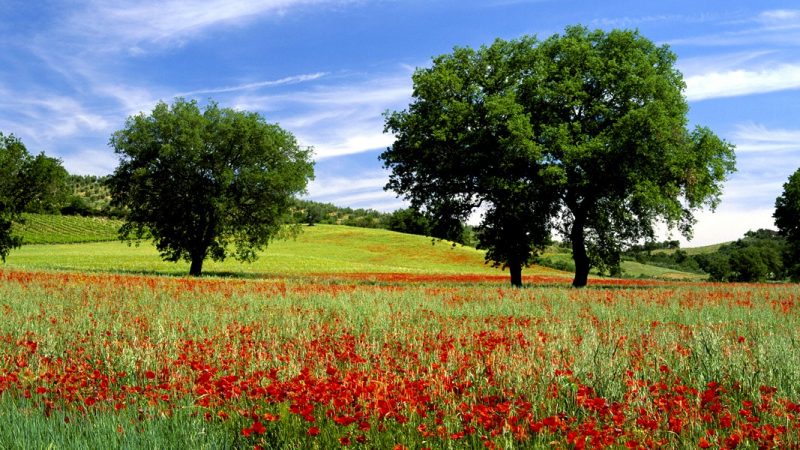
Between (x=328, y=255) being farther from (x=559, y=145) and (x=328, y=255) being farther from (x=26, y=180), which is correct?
(x=559, y=145)

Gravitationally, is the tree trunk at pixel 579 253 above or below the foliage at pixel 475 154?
below

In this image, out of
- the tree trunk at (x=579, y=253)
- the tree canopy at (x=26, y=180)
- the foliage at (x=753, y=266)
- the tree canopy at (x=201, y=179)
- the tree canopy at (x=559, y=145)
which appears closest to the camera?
the tree canopy at (x=559, y=145)

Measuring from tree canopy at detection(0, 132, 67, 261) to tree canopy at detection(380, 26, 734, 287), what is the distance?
33546 millimetres

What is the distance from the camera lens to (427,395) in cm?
508

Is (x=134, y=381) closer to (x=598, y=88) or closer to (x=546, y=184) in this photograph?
(x=546, y=184)

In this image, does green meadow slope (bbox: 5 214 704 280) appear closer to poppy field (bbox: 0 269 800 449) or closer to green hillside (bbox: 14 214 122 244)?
green hillside (bbox: 14 214 122 244)

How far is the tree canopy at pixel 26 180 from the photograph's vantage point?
1850 inches

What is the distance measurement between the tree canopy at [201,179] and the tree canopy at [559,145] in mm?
10816

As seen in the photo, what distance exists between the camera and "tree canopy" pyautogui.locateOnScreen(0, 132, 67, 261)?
47000 mm

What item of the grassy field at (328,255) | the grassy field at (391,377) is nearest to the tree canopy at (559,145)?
the grassy field at (391,377)

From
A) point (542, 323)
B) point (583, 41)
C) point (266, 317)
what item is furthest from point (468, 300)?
point (583, 41)

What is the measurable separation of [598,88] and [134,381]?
28.1m

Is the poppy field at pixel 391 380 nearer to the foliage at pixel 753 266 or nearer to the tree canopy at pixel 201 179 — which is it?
the tree canopy at pixel 201 179

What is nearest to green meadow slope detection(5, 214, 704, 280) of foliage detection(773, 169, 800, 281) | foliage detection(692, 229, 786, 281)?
foliage detection(692, 229, 786, 281)
